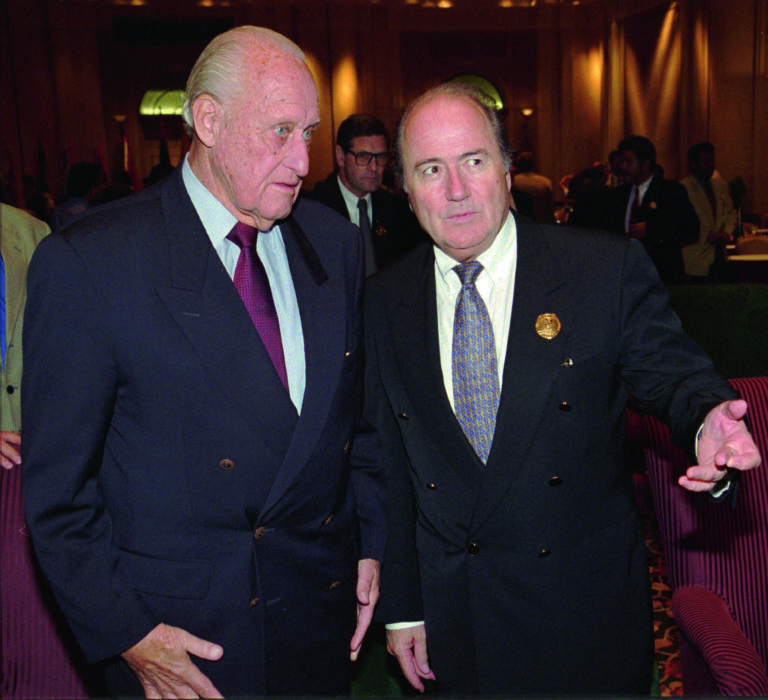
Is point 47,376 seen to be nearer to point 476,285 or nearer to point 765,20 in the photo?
point 476,285

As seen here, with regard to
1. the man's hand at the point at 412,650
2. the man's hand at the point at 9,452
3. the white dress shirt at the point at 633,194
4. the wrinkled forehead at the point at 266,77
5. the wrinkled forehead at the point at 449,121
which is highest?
the wrinkled forehead at the point at 266,77

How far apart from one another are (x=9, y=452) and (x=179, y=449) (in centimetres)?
77

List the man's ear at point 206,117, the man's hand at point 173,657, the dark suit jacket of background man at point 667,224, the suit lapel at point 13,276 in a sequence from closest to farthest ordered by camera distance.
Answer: the man's hand at point 173,657
the man's ear at point 206,117
the suit lapel at point 13,276
the dark suit jacket of background man at point 667,224

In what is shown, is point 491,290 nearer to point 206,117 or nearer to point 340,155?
point 206,117

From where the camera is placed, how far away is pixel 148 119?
645 inches

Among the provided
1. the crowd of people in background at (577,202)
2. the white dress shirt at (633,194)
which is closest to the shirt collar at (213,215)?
the crowd of people in background at (577,202)

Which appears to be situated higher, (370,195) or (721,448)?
(370,195)

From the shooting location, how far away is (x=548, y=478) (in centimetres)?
157

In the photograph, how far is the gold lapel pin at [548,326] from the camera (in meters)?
1.58

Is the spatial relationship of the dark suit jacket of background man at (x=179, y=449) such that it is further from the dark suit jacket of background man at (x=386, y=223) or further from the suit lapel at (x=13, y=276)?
the dark suit jacket of background man at (x=386, y=223)

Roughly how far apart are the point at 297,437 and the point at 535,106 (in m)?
16.5

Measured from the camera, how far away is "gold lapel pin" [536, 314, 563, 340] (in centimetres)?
158

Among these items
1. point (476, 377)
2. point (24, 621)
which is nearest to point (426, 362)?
point (476, 377)

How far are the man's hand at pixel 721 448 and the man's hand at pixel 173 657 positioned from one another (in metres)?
0.82
